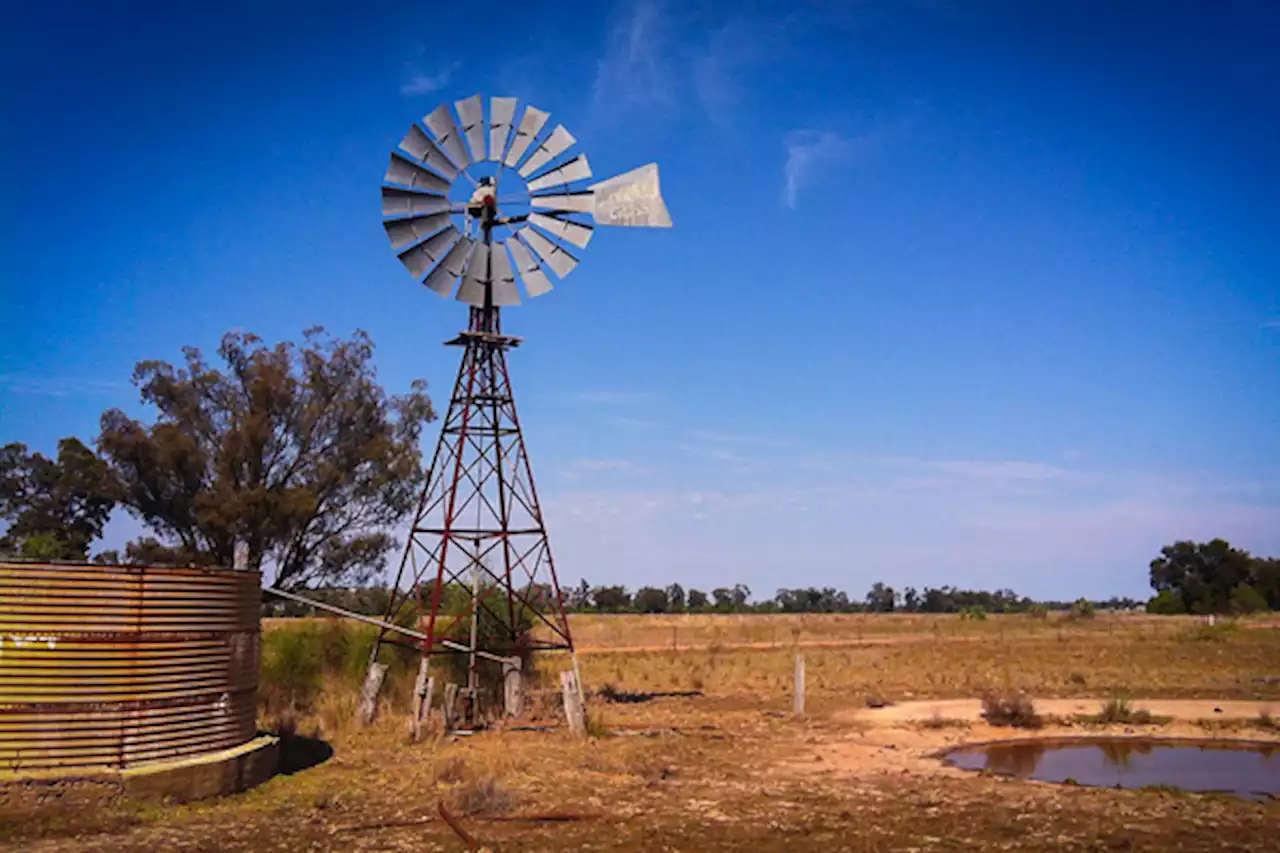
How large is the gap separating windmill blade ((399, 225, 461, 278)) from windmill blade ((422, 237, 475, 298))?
153 mm

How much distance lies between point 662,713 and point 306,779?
11607 millimetres

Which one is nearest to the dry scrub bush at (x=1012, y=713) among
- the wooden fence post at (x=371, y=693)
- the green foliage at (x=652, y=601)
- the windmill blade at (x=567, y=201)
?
the wooden fence post at (x=371, y=693)

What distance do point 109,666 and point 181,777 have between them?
1.68m

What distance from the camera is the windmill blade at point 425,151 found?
888 inches

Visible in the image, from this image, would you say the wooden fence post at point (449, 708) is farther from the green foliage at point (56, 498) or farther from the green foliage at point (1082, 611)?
the green foliage at point (1082, 611)

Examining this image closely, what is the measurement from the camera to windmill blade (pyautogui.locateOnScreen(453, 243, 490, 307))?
908 inches

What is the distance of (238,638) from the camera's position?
15219mm

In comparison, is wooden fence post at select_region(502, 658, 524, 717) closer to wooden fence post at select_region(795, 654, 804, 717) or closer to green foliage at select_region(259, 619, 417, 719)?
green foliage at select_region(259, 619, 417, 719)

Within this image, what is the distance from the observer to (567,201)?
23.6 metres

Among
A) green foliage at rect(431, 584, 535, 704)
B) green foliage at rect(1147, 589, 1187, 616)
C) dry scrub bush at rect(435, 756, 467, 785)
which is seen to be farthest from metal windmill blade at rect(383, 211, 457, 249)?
green foliage at rect(1147, 589, 1187, 616)

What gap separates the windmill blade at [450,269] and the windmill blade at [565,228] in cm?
156

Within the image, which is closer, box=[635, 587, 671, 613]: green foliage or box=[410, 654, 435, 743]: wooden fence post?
box=[410, 654, 435, 743]: wooden fence post

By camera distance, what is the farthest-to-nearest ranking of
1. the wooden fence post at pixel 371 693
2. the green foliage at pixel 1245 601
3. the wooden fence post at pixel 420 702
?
the green foliage at pixel 1245 601, the wooden fence post at pixel 371 693, the wooden fence post at pixel 420 702

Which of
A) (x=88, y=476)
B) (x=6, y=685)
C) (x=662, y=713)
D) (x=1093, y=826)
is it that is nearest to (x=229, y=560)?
(x=88, y=476)
